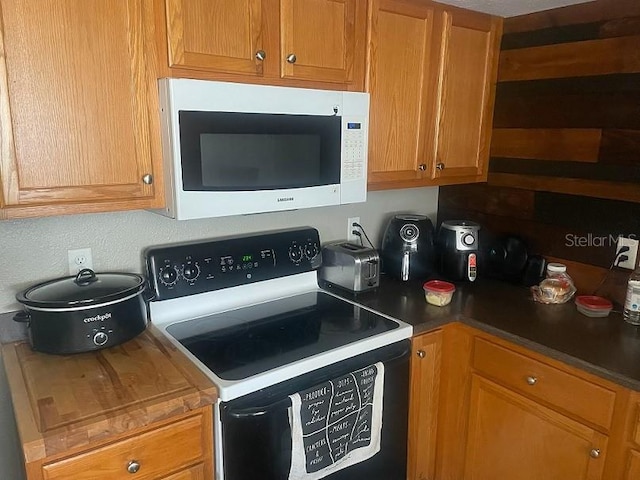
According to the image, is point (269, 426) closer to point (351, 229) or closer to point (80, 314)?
point (80, 314)

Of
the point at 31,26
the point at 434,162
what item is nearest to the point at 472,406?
the point at 434,162

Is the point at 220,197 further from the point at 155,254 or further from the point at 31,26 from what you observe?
the point at 31,26

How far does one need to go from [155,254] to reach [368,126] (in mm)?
841

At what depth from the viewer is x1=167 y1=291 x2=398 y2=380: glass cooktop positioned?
4.53 feet

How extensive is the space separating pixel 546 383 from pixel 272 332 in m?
0.88

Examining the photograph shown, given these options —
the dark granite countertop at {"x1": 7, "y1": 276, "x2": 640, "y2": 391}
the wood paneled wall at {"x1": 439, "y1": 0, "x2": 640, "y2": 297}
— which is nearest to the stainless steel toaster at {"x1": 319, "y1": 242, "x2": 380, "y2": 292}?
the dark granite countertop at {"x1": 7, "y1": 276, "x2": 640, "y2": 391}

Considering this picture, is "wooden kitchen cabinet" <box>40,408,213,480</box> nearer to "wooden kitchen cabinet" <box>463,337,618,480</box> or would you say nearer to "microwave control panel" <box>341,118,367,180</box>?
"microwave control panel" <box>341,118,367,180</box>

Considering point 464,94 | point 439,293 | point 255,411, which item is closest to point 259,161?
point 255,411

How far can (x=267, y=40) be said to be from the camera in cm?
146

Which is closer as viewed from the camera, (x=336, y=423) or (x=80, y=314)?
Result: (x=80, y=314)

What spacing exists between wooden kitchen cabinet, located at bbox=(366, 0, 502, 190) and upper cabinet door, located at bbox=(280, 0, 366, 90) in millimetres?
56

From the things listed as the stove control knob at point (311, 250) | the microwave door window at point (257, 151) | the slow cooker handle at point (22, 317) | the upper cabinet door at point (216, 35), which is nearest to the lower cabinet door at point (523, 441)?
the stove control knob at point (311, 250)

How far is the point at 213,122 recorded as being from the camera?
137cm

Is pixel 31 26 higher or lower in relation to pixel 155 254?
higher
